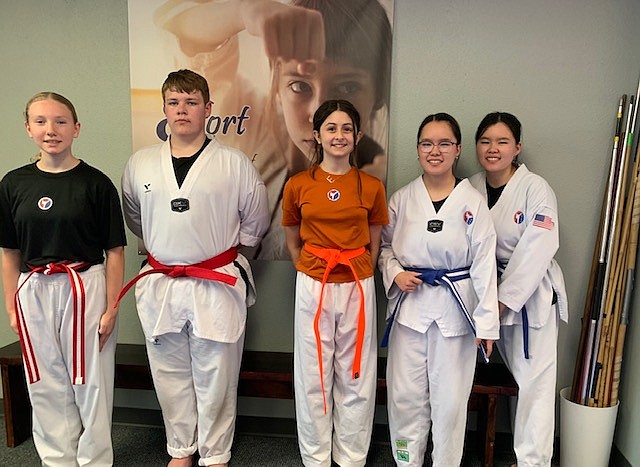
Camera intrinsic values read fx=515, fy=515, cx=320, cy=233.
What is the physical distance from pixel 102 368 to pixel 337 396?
951 millimetres

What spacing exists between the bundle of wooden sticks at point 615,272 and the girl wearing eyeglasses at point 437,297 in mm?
524

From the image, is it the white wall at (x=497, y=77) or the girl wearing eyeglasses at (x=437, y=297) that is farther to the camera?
the white wall at (x=497, y=77)

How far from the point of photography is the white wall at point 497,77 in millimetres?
2219

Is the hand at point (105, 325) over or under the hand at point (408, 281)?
under

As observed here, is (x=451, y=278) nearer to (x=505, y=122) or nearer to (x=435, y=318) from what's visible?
(x=435, y=318)

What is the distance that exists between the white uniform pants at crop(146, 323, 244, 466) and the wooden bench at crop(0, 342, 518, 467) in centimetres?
17

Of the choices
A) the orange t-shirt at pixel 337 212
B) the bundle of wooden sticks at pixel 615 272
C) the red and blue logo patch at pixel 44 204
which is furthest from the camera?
the bundle of wooden sticks at pixel 615 272

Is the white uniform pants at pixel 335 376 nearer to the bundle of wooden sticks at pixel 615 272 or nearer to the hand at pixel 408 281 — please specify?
the hand at pixel 408 281

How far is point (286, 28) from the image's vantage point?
Answer: 7.63 ft

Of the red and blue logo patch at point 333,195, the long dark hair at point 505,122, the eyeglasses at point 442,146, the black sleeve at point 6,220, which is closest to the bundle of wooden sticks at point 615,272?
the long dark hair at point 505,122

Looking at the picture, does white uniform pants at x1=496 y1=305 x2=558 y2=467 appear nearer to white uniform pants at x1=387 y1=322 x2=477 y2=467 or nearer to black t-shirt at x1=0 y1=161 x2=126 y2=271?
white uniform pants at x1=387 y1=322 x2=477 y2=467

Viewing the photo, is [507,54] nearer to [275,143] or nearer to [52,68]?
[275,143]

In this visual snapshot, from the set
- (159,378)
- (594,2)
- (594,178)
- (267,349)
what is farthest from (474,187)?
(159,378)

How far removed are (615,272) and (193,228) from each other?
1731 mm
